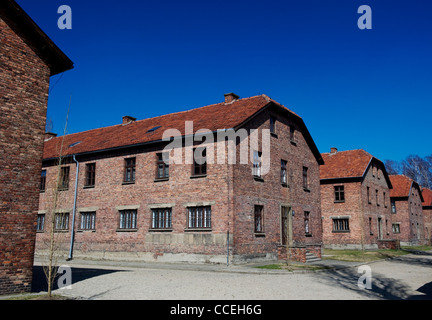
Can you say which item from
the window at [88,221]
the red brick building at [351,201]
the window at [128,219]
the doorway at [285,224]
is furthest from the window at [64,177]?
the red brick building at [351,201]

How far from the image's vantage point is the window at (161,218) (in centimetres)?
2048

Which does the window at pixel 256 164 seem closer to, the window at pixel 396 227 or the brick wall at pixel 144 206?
the brick wall at pixel 144 206

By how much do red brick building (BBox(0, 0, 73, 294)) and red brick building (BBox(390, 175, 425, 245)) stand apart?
43.7 meters

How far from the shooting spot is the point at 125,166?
2289cm

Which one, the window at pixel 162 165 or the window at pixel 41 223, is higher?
the window at pixel 162 165

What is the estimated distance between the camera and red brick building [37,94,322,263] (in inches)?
742

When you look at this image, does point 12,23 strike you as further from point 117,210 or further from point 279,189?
point 279,189

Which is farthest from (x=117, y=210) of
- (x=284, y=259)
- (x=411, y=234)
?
(x=411, y=234)

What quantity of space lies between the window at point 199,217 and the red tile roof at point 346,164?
60.2 ft

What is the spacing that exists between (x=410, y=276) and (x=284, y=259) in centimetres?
676

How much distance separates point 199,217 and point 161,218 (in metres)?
2.60

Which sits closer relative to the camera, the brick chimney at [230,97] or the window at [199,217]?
the window at [199,217]

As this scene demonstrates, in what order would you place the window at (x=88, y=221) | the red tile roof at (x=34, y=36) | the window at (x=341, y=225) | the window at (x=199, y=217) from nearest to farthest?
1. the red tile roof at (x=34, y=36)
2. the window at (x=199, y=217)
3. the window at (x=88, y=221)
4. the window at (x=341, y=225)

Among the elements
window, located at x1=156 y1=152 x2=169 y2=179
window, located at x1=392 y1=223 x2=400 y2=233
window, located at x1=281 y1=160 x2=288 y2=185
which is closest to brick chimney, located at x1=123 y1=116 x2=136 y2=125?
window, located at x1=156 y1=152 x2=169 y2=179
